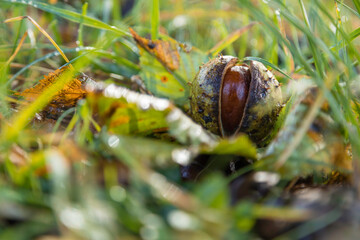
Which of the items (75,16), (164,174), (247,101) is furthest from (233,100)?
(75,16)

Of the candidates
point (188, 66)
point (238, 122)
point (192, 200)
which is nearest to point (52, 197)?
point (192, 200)

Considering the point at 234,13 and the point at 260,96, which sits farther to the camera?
the point at 234,13

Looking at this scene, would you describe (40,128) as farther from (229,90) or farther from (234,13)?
(234,13)

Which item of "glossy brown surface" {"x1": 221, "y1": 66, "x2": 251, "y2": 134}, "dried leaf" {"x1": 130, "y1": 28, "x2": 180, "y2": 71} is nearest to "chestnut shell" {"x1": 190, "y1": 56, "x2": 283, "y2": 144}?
"glossy brown surface" {"x1": 221, "y1": 66, "x2": 251, "y2": 134}

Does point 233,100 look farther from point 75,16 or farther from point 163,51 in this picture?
point 75,16

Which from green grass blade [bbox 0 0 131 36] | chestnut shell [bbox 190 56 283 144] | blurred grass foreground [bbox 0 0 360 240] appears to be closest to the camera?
blurred grass foreground [bbox 0 0 360 240]

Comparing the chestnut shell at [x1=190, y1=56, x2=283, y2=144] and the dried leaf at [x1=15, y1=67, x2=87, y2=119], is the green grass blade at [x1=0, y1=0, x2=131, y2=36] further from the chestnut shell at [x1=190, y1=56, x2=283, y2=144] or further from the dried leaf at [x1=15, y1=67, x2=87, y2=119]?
the chestnut shell at [x1=190, y1=56, x2=283, y2=144]
